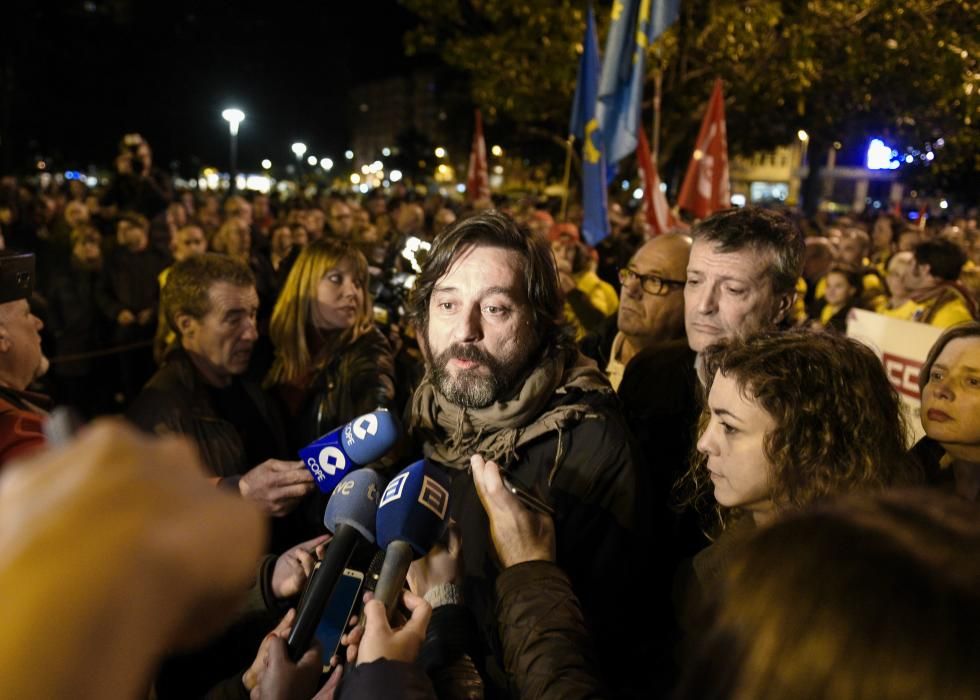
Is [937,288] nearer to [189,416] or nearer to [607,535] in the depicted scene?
[607,535]

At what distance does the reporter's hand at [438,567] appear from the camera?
6.10 ft

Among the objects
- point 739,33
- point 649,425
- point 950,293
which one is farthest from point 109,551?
point 739,33

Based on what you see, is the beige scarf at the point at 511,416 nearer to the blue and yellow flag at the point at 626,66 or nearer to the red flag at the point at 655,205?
the blue and yellow flag at the point at 626,66

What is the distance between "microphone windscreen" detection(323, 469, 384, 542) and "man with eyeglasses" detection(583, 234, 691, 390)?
7.84 feet

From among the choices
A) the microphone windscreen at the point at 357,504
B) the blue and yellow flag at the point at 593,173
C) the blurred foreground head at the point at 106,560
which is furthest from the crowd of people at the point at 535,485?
the blue and yellow flag at the point at 593,173

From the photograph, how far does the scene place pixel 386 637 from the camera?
149 cm

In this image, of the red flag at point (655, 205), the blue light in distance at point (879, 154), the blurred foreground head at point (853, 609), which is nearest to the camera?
the blurred foreground head at point (853, 609)

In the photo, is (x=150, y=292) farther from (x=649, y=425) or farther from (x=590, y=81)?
(x=649, y=425)

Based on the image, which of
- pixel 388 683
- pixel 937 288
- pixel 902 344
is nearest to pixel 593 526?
pixel 388 683

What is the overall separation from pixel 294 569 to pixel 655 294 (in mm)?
2635

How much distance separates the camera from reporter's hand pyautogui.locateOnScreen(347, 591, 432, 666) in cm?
147

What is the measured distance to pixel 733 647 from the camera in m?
0.95

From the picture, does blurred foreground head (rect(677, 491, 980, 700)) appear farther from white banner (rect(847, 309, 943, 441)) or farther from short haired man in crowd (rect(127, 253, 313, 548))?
white banner (rect(847, 309, 943, 441))

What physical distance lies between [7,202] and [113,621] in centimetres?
1291
